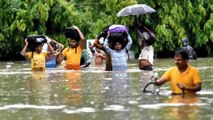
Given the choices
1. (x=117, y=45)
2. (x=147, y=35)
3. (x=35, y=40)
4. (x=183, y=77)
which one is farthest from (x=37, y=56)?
(x=183, y=77)

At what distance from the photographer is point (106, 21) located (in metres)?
30.3

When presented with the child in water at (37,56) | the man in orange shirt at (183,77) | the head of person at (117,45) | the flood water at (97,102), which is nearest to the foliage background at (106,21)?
the child in water at (37,56)

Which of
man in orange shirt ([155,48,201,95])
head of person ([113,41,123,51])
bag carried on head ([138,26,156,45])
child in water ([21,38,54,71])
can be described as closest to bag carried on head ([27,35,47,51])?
child in water ([21,38,54,71])

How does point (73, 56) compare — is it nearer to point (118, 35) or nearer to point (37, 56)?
point (37, 56)

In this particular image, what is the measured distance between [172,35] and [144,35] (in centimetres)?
1301

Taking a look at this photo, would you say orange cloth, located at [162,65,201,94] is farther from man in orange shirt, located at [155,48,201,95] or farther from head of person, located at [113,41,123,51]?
head of person, located at [113,41,123,51]

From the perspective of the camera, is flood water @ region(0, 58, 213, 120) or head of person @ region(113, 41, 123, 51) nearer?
flood water @ region(0, 58, 213, 120)

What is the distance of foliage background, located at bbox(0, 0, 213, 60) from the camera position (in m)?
29.5

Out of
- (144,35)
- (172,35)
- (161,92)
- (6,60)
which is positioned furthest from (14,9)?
(161,92)

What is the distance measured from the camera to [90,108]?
8852mm

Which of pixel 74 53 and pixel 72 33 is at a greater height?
pixel 72 33

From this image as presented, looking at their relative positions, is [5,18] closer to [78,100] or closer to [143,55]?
[143,55]

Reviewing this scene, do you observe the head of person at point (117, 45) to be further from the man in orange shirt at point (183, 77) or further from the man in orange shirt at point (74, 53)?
the man in orange shirt at point (183, 77)

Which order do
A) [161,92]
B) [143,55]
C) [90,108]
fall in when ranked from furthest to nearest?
[143,55]
[161,92]
[90,108]
